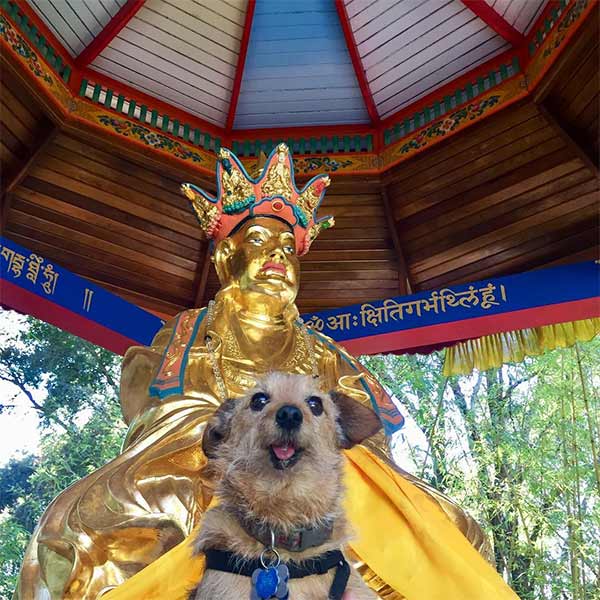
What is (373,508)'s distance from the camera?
86.6 inches

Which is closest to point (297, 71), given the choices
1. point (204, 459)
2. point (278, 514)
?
point (204, 459)

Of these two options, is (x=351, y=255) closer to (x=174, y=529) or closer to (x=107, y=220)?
(x=107, y=220)

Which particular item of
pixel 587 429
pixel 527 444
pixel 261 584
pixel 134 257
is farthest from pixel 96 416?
pixel 261 584

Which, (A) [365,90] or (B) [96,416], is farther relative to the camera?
(B) [96,416]

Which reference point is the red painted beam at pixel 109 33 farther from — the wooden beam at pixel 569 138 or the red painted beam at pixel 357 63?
the wooden beam at pixel 569 138

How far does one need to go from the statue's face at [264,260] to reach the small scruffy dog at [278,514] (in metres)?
1.95

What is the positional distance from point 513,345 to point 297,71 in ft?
9.83

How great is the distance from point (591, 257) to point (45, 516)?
4271mm

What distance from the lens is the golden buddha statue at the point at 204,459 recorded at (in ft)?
6.79

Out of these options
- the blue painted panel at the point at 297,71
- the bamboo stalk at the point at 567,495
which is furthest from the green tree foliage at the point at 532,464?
the blue painted panel at the point at 297,71

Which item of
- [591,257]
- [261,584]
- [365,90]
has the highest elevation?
[365,90]

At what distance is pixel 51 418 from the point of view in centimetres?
838

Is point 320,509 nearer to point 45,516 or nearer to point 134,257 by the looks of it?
point 45,516

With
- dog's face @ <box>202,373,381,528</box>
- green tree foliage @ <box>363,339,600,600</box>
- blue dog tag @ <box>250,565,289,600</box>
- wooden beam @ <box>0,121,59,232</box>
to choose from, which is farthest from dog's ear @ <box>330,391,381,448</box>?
green tree foliage @ <box>363,339,600,600</box>
